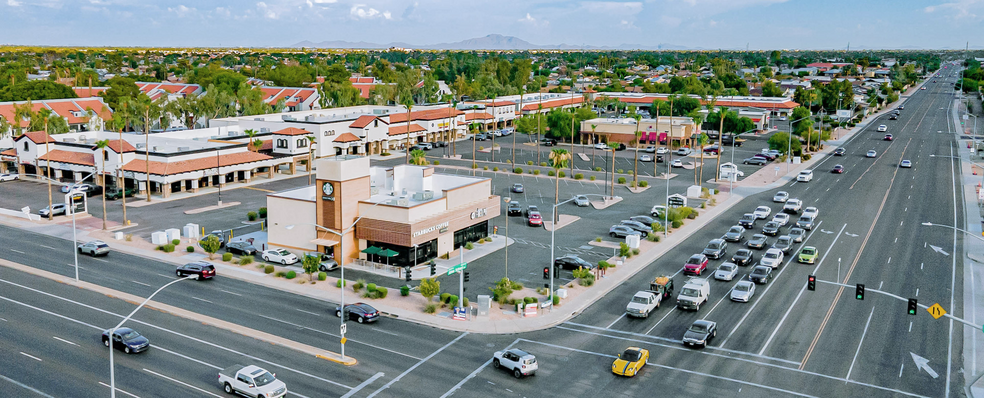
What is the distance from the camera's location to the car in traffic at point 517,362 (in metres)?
37.6

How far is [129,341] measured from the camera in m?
40.2

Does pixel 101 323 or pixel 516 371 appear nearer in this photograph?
pixel 516 371

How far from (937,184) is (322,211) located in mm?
80299

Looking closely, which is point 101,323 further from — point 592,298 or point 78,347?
point 592,298

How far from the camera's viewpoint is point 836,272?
5688cm

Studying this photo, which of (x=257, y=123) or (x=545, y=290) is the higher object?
(x=257, y=123)

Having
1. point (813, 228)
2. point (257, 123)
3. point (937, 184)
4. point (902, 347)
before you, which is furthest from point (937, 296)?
point (257, 123)

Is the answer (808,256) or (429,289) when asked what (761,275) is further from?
(429,289)

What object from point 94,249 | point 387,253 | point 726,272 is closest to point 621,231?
point 726,272

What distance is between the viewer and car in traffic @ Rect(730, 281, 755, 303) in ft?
164

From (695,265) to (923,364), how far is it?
62.1ft

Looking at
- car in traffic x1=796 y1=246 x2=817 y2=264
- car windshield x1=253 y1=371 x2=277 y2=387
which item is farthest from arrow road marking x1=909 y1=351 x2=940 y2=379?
car windshield x1=253 y1=371 x2=277 y2=387

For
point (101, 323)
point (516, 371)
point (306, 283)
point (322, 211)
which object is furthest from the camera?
point (322, 211)

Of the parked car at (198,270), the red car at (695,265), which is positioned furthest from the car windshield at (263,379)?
the red car at (695,265)
